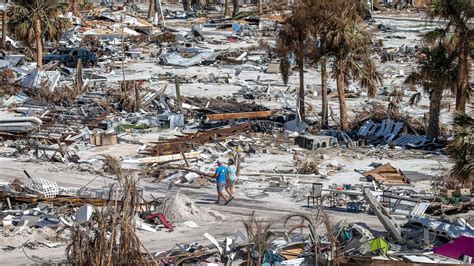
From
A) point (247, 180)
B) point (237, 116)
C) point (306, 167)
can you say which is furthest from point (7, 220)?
point (237, 116)

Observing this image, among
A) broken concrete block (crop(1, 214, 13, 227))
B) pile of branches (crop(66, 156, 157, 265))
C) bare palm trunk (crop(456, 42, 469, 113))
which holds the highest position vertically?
bare palm trunk (crop(456, 42, 469, 113))

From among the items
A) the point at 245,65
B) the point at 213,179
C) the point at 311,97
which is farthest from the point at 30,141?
the point at 245,65

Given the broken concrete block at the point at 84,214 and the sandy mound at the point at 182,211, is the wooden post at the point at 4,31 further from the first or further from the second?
the broken concrete block at the point at 84,214

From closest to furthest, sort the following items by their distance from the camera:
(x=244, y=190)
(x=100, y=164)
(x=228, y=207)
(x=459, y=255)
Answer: (x=459, y=255), (x=228, y=207), (x=244, y=190), (x=100, y=164)

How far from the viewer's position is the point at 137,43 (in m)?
57.7

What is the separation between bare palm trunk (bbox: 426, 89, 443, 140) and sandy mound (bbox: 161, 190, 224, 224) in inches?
460

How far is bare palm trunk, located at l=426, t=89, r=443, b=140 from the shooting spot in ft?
101

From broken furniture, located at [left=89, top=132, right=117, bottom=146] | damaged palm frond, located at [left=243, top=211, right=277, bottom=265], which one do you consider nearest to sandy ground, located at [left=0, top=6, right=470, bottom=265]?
broken furniture, located at [left=89, top=132, right=117, bottom=146]

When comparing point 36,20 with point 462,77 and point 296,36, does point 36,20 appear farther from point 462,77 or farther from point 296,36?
point 462,77

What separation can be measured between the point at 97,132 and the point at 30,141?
8.96ft

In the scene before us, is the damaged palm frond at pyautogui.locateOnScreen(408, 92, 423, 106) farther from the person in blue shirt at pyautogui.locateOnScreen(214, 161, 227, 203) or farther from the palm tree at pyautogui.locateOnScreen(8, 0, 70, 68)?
the palm tree at pyautogui.locateOnScreen(8, 0, 70, 68)

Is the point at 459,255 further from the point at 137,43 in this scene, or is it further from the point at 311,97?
the point at 137,43

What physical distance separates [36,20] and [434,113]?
18.0 m

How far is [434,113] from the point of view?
31016 mm
